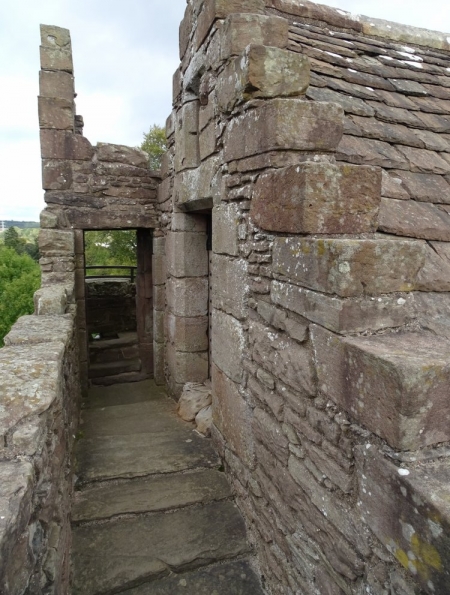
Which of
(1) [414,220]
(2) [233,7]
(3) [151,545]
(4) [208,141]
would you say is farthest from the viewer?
(4) [208,141]

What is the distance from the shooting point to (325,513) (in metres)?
1.78

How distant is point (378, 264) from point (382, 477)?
79 centimetres

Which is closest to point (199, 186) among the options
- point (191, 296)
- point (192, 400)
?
point (191, 296)

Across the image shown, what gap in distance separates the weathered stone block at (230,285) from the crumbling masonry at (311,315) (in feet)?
0.07

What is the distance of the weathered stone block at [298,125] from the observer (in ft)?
7.03

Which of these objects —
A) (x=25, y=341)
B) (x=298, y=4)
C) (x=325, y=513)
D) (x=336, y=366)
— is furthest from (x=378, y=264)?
(x=298, y=4)

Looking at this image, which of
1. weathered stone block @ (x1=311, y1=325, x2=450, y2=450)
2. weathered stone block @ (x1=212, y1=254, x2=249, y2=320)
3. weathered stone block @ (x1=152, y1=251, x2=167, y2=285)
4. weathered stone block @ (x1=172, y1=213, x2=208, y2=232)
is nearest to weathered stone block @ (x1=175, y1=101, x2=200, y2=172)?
weathered stone block @ (x1=172, y1=213, x2=208, y2=232)

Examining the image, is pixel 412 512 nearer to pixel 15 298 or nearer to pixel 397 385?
pixel 397 385

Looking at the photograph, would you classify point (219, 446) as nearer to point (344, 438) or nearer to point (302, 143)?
point (344, 438)

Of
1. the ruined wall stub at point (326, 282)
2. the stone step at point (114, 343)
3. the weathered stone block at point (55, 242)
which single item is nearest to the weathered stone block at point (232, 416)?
the ruined wall stub at point (326, 282)

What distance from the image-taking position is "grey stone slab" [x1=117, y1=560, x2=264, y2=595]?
7.94ft

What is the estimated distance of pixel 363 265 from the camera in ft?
5.32

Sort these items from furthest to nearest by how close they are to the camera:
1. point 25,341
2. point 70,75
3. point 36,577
→ point 70,75 < point 25,341 < point 36,577

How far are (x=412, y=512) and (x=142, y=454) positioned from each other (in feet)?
8.88
